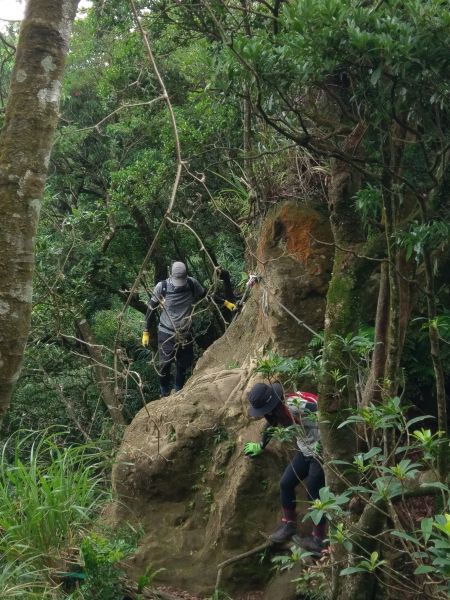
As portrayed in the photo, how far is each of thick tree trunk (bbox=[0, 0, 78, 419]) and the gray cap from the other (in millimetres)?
6703

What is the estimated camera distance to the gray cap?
9320mm

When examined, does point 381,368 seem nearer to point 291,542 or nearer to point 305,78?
point 305,78

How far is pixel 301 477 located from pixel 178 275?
3849 mm

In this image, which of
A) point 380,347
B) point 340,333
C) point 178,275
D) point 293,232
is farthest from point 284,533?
point 178,275

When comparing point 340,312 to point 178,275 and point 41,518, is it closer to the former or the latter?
point 41,518

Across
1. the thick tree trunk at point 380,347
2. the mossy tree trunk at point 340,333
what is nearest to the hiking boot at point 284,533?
the mossy tree trunk at point 340,333

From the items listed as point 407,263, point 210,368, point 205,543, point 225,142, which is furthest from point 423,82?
point 225,142

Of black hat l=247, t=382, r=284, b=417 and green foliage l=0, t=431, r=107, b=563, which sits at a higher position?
black hat l=247, t=382, r=284, b=417

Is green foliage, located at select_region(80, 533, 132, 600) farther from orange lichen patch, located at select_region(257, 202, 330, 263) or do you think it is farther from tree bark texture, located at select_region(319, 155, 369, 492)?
orange lichen patch, located at select_region(257, 202, 330, 263)

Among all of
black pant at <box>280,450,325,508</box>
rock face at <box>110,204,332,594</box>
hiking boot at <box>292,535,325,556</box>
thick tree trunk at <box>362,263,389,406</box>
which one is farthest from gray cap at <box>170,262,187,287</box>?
thick tree trunk at <box>362,263,389,406</box>

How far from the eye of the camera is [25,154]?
8.04 feet

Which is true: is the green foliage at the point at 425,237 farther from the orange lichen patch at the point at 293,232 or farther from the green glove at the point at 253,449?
the orange lichen patch at the point at 293,232

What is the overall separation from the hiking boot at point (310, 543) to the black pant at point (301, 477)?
291 mm

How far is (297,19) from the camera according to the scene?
328 cm
